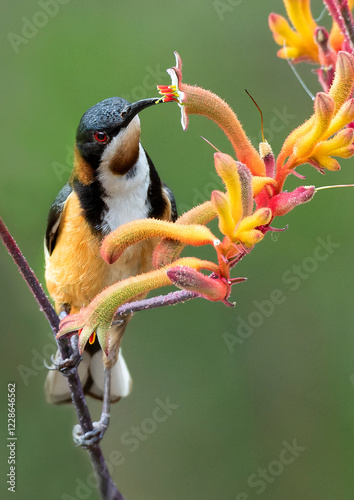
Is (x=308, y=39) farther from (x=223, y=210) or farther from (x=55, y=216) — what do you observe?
(x=55, y=216)

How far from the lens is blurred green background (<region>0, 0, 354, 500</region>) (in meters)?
4.69

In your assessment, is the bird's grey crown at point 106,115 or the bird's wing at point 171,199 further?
the bird's wing at point 171,199

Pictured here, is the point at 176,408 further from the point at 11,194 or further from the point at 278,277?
the point at 11,194

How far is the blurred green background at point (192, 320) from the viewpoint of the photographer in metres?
4.69

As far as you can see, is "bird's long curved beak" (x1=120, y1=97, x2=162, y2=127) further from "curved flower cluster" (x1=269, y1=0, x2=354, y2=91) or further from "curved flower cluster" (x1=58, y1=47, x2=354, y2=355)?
"curved flower cluster" (x1=58, y1=47, x2=354, y2=355)

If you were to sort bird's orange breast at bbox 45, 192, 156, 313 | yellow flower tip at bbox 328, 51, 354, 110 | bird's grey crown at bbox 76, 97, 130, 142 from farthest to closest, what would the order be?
bird's orange breast at bbox 45, 192, 156, 313 → bird's grey crown at bbox 76, 97, 130, 142 → yellow flower tip at bbox 328, 51, 354, 110
